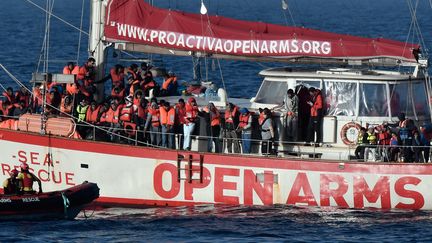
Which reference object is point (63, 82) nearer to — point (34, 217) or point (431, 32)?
point (34, 217)

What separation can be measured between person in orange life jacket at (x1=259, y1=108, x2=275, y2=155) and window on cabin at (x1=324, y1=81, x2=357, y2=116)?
1.83 meters

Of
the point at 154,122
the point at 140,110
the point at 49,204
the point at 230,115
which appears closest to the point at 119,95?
the point at 140,110

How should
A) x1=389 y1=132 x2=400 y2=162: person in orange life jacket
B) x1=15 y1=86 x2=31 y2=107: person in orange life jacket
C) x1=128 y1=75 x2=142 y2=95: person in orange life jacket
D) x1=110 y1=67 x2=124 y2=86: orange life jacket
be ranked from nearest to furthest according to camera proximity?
x1=389 y1=132 x2=400 y2=162: person in orange life jacket
x1=15 y1=86 x2=31 y2=107: person in orange life jacket
x1=128 y1=75 x2=142 y2=95: person in orange life jacket
x1=110 y1=67 x2=124 y2=86: orange life jacket

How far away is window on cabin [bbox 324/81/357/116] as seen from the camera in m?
37.3

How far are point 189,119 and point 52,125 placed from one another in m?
3.88

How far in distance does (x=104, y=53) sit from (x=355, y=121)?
801cm

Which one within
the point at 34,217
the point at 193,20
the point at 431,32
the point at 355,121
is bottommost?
the point at 34,217

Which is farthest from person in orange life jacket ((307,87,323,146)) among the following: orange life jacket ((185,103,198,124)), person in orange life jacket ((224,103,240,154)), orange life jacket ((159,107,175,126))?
orange life jacket ((159,107,175,126))

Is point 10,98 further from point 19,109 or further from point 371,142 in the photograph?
point 371,142

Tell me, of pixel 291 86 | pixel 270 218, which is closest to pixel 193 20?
pixel 291 86

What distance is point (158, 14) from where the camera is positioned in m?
38.2

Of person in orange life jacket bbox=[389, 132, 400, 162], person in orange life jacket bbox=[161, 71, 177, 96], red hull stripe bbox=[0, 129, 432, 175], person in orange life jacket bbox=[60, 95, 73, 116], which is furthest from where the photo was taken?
person in orange life jacket bbox=[161, 71, 177, 96]

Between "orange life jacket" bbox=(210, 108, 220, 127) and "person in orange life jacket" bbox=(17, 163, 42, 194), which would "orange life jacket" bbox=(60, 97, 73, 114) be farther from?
"orange life jacket" bbox=(210, 108, 220, 127)

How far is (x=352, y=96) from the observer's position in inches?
1470
